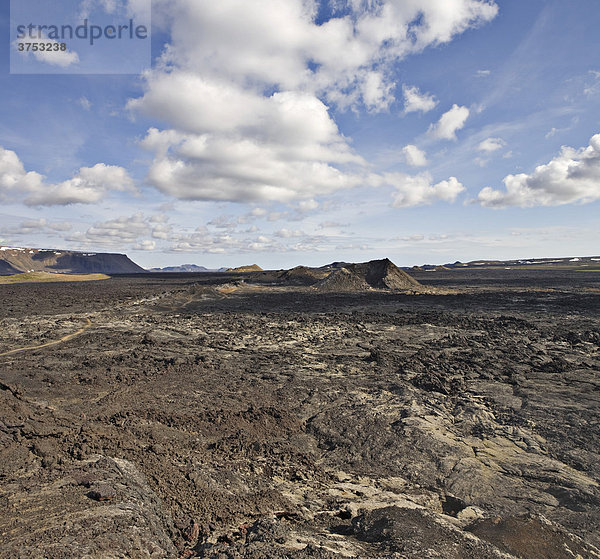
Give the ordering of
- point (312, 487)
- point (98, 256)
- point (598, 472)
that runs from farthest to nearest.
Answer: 1. point (98, 256)
2. point (598, 472)
3. point (312, 487)

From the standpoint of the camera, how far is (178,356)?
13344 millimetres

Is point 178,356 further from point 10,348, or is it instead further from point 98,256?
point 98,256

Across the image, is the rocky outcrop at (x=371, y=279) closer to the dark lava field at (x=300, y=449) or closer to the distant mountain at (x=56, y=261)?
the dark lava field at (x=300, y=449)

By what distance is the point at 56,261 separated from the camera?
173m

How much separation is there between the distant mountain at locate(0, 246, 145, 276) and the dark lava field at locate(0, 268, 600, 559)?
173 m

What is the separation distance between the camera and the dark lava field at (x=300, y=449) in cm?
381

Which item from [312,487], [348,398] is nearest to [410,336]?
[348,398]

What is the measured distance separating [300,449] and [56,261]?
202961mm

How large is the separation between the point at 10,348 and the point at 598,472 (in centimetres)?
1832

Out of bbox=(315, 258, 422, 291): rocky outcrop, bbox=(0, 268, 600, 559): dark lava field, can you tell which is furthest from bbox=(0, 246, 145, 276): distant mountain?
bbox=(0, 268, 600, 559): dark lava field

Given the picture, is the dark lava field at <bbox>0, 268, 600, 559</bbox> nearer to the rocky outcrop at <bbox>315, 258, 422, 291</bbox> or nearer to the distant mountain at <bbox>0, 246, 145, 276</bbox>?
the rocky outcrop at <bbox>315, 258, 422, 291</bbox>

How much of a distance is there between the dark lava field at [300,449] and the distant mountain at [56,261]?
172634 mm

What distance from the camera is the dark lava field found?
381 centimetres

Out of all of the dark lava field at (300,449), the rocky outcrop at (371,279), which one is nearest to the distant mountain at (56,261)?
the rocky outcrop at (371,279)
